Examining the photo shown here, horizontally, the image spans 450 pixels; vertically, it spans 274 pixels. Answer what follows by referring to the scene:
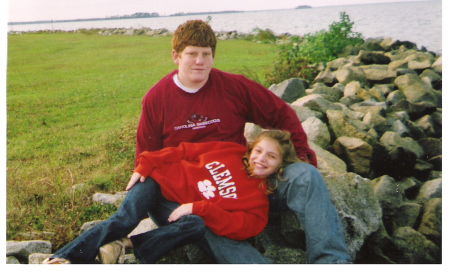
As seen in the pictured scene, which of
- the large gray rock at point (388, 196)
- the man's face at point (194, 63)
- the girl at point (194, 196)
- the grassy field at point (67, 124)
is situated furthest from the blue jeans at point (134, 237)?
the large gray rock at point (388, 196)

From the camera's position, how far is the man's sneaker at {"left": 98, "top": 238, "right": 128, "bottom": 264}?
230cm

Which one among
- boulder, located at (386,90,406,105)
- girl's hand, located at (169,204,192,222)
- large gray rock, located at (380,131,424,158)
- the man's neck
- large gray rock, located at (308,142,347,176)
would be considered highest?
the man's neck

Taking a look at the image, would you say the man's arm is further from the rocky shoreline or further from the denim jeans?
the rocky shoreline

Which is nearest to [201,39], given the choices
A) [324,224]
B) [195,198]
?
[195,198]

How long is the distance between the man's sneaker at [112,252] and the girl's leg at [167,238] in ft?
0.27

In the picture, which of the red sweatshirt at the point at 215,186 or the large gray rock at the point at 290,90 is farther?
the large gray rock at the point at 290,90

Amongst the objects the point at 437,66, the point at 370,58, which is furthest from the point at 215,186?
the point at 437,66

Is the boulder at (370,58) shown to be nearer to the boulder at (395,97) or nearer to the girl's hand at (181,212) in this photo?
the boulder at (395,97)

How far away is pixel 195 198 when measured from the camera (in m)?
2.59

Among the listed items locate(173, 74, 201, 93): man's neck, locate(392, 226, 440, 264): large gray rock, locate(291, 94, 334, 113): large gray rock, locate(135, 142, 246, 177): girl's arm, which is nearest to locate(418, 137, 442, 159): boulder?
locate(291, 94, 334, 113): large gray rock

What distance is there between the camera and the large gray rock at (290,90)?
5.56 metres

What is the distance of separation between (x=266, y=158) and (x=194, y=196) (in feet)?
1.84

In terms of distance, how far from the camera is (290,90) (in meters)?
5.62

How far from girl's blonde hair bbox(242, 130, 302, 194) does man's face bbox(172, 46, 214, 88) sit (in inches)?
25.5
